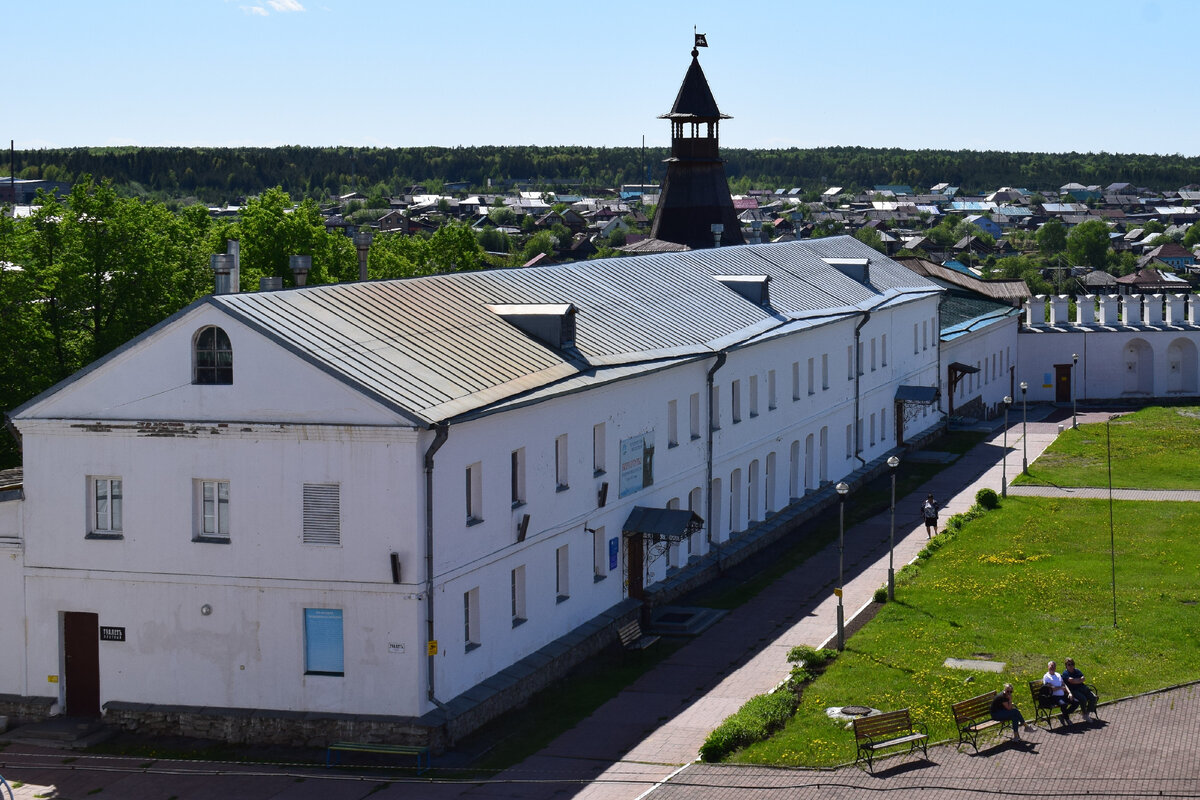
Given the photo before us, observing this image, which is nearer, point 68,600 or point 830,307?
point 68,600

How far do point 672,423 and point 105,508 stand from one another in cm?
1576

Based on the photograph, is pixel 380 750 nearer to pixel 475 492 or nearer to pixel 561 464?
pixel 475 492

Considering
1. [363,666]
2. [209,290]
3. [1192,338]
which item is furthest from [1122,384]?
[363,666]

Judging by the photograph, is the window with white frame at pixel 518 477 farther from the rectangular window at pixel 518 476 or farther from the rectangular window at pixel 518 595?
the rectangular window at pixel 518 595

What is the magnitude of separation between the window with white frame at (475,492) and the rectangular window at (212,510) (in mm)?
4737

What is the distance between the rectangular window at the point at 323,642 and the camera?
29.0 metres

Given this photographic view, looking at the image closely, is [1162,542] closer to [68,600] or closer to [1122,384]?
[68,600]

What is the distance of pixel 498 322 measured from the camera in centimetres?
3588

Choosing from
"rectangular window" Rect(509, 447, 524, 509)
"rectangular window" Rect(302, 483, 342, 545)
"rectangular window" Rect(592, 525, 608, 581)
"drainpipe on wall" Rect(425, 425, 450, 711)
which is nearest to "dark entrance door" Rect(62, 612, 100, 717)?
"rectangular window" Rect(302, 483, 342, 545)

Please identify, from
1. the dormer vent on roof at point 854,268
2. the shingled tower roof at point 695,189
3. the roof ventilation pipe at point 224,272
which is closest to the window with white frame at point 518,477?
the roof ventilation pipe at point 224,272

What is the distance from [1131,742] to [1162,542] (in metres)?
20.6

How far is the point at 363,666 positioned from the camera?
2872cm

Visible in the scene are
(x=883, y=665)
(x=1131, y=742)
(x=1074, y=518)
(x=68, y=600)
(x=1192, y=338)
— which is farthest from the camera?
(x=1192, y=338)

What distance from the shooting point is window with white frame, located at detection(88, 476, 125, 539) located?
30.4 meters
